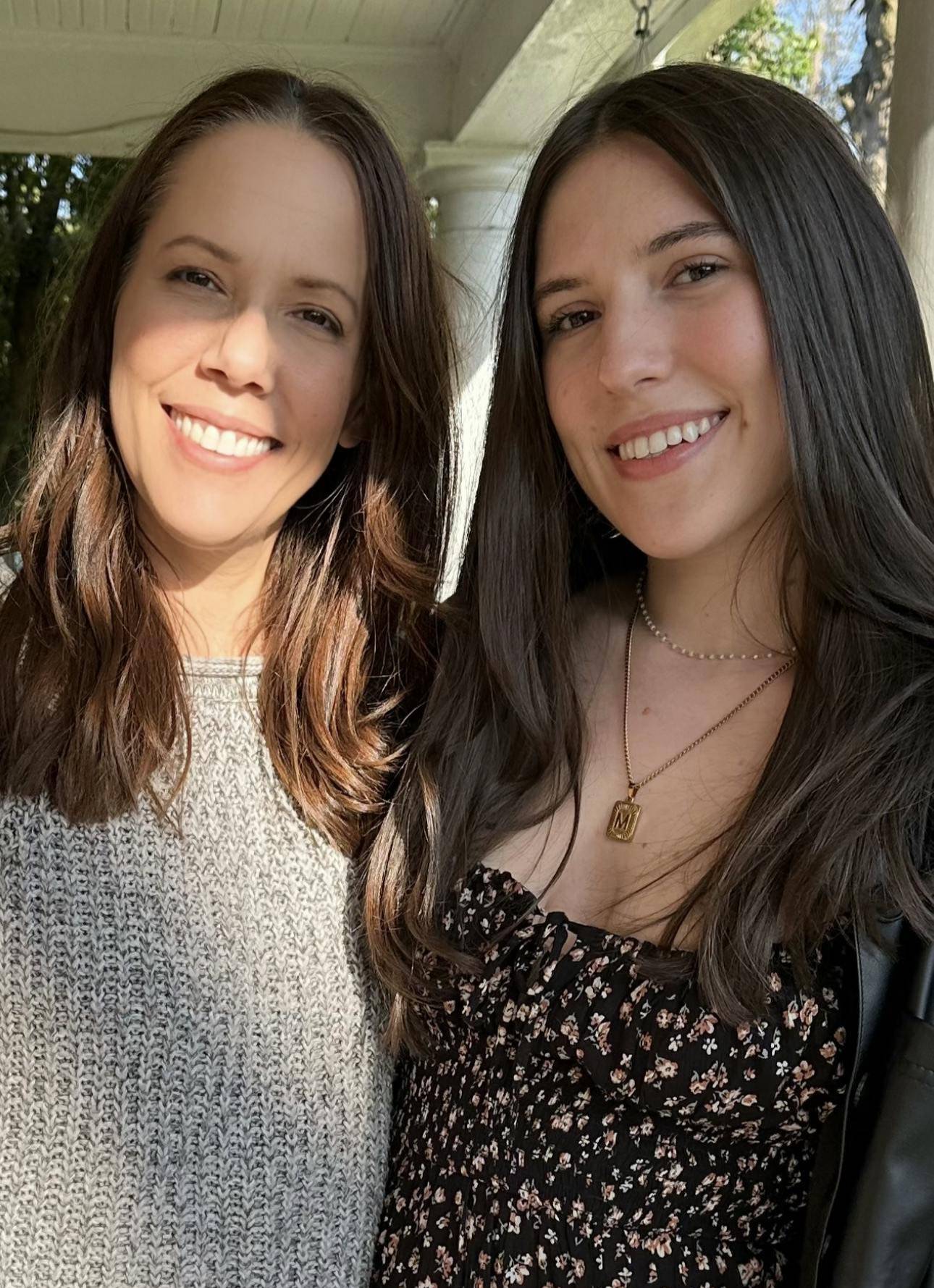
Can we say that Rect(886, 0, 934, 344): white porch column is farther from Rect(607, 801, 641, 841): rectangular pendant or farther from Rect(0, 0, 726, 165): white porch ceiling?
Rect(0, 0, 726, 165): white porch ceiling

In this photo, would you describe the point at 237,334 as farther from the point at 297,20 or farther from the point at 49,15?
the point at 49,15

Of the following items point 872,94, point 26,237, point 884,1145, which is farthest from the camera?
point 26,237

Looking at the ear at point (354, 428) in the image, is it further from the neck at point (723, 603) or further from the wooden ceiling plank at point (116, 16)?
the wooden ceiling plank at point (116, 16)

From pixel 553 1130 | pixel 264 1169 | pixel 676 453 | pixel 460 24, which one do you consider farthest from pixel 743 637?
pixel 460 24

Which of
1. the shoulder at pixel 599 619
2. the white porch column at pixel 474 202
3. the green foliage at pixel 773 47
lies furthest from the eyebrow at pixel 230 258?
the green foliage at pixel 773 47

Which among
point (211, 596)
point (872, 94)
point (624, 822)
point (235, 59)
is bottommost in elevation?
point (624, 822)

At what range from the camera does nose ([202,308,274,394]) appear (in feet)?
4.83

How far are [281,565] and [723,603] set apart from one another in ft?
1.82

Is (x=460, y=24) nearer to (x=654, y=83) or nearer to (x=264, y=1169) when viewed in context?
(x=654, y=83)

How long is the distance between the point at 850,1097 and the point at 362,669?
778 mm

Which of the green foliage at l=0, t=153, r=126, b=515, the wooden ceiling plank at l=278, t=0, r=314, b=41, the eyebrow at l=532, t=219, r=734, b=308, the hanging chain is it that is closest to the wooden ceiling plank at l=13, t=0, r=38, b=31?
the wooden ceiling plank at l=278, t=0, r=314, b=41

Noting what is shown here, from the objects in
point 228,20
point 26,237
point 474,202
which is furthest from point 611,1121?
point 26,237

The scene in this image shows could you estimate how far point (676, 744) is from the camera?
1.51 m

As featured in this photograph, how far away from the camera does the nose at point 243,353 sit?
1.47 meters
